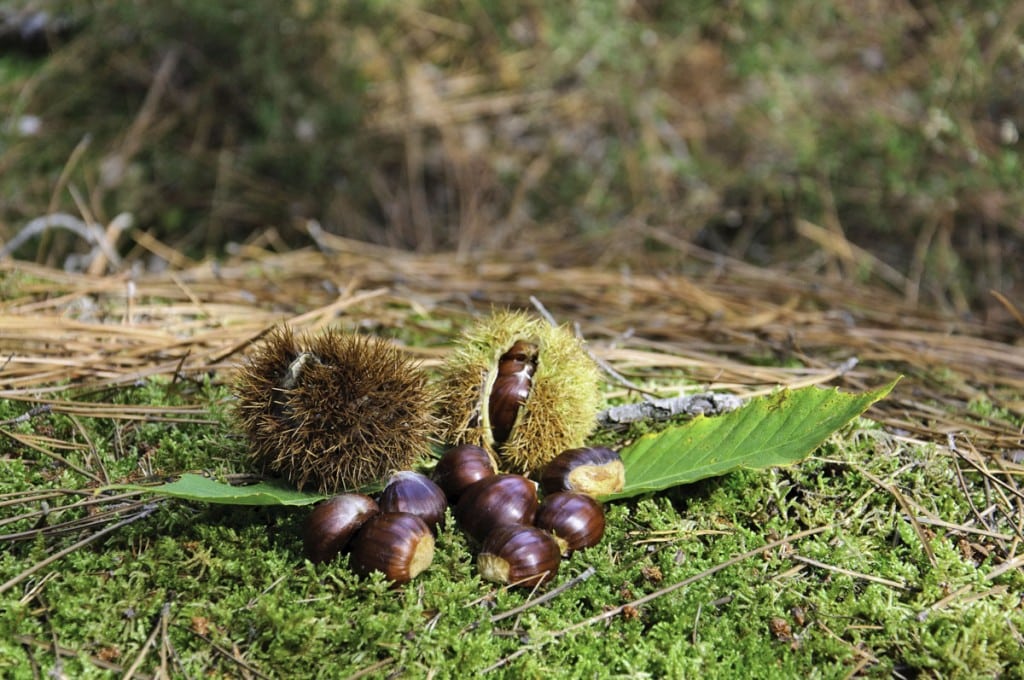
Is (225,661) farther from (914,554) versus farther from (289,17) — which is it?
(289,17)

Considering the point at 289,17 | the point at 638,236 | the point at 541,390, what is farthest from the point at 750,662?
the point at 289,17

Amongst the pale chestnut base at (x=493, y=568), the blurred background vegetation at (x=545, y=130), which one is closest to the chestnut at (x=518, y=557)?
the pale chestnut base at (x=493, y=568)

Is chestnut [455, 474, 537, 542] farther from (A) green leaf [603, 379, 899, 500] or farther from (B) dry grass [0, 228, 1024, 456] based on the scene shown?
(B) dry grass [0, 228, 1024, 456]

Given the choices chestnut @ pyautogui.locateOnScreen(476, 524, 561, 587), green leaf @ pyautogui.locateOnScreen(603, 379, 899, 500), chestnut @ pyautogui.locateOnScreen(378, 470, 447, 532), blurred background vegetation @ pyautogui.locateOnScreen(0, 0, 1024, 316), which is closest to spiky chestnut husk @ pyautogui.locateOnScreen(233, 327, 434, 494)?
chestnut @ pyautogui.locateOnScreen(378, 470, 447, 532)

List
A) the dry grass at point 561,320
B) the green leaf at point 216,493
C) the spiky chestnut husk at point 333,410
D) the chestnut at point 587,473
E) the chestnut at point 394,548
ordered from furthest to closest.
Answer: the dry grass at point 561,320, the chestnut at point 587,473, the spiky chestnut husk at point 333,410, the chestnut at point 394,548, the green leaf at point 216,493

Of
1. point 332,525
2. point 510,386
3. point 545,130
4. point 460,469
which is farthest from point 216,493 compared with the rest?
point 545,130

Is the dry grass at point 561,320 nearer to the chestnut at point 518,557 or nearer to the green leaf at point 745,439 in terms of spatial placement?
the green leaf at point 745,439
